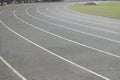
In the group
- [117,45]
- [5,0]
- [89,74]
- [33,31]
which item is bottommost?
[5,0]

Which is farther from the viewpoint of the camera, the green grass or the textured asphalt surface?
the green grass

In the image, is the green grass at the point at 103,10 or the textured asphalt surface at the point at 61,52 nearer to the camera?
the textured asphalt surface at the point at 61,52

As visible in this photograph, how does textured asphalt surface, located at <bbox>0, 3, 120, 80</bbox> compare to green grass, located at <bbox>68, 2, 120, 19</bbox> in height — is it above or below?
above

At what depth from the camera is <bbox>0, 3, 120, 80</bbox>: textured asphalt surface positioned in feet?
32.4

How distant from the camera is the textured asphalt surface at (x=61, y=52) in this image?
987 centimetres

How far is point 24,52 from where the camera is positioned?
12.9m

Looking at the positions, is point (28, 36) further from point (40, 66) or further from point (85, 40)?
point (40, 66)

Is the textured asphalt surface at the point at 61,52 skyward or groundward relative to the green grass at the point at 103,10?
skyward

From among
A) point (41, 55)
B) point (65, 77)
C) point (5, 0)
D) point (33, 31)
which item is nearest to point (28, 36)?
point (33, 31)

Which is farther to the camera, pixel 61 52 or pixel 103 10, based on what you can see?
pixel 103 10

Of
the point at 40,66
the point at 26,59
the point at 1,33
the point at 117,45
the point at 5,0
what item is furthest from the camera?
the point at 5,0

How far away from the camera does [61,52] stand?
42.0 feet

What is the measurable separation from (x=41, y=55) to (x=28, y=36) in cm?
456

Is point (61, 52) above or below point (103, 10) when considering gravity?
above
